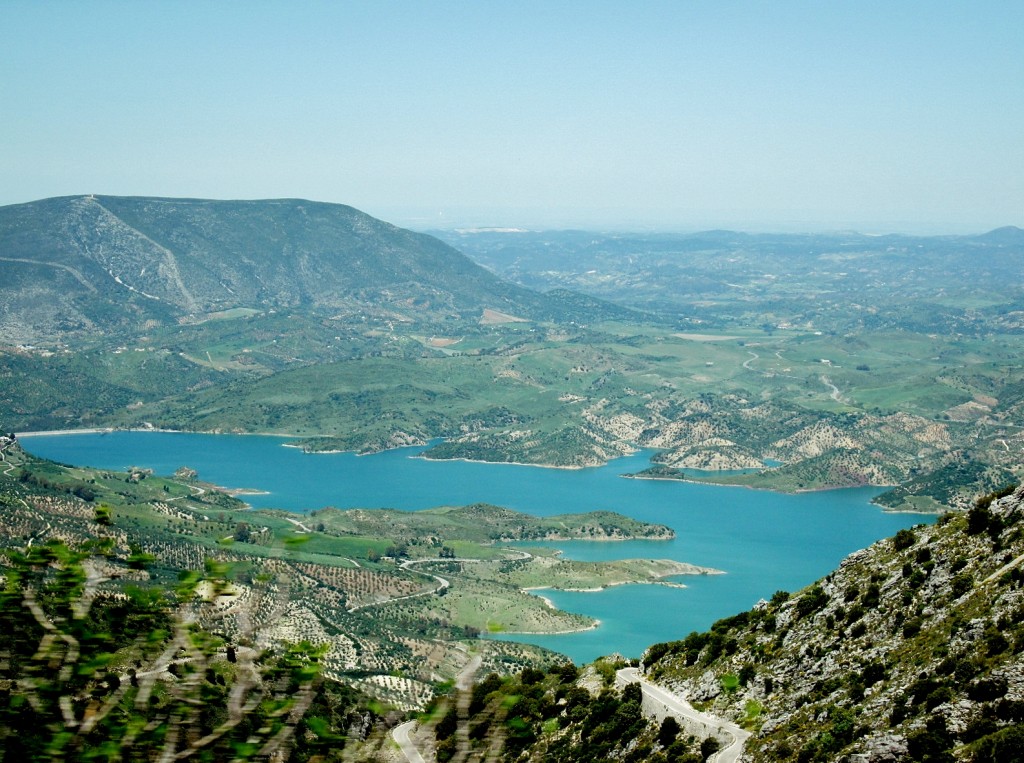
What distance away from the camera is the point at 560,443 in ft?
518

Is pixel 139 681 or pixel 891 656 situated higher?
pixel 139 681

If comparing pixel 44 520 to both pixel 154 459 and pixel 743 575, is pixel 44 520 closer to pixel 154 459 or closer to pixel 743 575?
pixel 743 575

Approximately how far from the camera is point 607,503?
125625mm

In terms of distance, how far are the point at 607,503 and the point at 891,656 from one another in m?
101

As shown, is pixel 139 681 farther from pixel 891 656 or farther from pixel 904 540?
pixel 904 540

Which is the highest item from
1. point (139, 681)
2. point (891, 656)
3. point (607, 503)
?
point (139, 681)

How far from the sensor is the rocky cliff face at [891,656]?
1939 centimetres

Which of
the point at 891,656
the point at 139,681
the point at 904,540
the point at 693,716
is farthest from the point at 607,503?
the point at 139,681

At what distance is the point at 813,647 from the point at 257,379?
17899cm

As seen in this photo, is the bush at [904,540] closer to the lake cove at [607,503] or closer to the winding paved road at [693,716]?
the winding paved road at [693,716]

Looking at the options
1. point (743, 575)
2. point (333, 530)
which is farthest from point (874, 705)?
point (333, 530)

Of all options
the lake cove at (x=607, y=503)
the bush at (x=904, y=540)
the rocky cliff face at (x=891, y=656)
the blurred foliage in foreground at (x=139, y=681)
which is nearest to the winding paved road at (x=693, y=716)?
the rocky cliff face at (x=891, y=656)

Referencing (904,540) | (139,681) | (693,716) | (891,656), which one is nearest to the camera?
(139,681)

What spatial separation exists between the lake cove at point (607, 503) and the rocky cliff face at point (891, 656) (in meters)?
36.9
